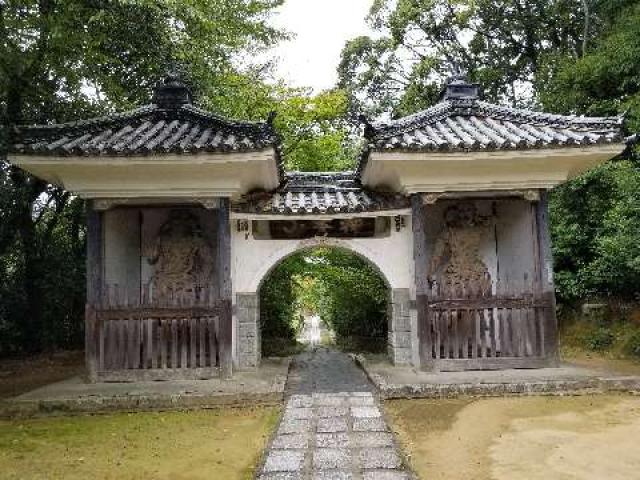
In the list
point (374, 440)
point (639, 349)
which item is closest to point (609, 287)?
point (639, 349)

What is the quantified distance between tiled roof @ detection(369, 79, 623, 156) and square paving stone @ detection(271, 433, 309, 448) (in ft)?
14.2

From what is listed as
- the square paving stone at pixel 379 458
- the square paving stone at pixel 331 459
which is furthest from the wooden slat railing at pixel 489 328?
the square paving stone at pixel 331 459

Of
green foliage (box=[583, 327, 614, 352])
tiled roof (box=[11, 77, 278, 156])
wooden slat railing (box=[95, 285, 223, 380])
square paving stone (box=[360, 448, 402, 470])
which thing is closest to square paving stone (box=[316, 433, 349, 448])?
square paving stone (box=[360, 448, 402, 470])

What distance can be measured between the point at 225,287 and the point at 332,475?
15.9 ft

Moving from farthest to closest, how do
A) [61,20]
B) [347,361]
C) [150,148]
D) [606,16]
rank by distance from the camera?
[606,16]
[347,361]
[61,20]
[150,148]

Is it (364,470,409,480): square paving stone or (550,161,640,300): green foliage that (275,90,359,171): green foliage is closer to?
(550,161,640,300): green foliage

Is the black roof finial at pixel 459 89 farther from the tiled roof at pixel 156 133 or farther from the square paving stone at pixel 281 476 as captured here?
the square paving stone at pixel 281 476

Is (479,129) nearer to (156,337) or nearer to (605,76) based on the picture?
(156,337)

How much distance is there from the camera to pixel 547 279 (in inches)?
357

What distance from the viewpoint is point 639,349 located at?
985cm

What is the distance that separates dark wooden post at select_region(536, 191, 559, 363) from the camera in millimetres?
8789

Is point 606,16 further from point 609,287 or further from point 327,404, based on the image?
point 327,404

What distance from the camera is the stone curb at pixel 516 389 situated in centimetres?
754

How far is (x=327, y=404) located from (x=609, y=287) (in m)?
7.83
